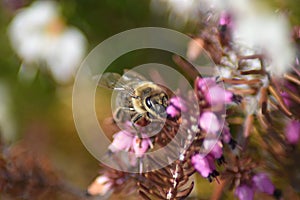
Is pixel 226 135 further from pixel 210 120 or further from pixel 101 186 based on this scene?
pixel 101 186

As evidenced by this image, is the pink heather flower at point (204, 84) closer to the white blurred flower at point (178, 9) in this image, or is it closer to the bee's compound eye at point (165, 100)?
the bee's compound eye at point (165, 100)

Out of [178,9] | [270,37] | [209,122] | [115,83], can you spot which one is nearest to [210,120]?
[209,122]

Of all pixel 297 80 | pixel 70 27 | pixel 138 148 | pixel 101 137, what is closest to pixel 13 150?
pixel 101 137

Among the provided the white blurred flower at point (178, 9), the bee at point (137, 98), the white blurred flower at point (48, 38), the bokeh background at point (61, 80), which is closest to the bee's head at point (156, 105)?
the bee at point (137, 98)

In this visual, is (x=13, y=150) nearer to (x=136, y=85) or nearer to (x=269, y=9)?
(x=136, y=85)

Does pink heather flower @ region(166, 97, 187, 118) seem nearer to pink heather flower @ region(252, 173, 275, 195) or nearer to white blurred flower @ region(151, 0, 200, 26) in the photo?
pink heather flower @ region(252, 173, 275, 195)

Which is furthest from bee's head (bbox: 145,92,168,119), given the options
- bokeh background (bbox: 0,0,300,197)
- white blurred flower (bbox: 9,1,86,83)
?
white blurred flower (bbox: 9,1,86,83)
